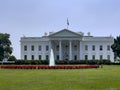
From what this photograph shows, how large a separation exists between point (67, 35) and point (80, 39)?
3.72 metres

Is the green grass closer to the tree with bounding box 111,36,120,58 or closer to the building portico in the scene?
the tree with bounding box 111,36,120,58

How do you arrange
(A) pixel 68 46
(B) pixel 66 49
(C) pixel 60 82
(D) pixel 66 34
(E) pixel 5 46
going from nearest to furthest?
(C) pixel 60 82, (E) pixel 5 46, (D) pixel 66 34, (A) pixel 68 46, (B) pixel 66 49

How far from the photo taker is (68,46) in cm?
10788

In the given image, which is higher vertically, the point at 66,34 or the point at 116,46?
the point at 66,34

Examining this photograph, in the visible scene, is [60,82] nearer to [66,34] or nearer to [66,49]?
[66,34]

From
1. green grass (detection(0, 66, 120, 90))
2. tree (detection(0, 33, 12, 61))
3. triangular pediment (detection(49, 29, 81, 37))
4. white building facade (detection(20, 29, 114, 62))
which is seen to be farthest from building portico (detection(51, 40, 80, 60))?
green grass (detection(0, 66, 120, 90))

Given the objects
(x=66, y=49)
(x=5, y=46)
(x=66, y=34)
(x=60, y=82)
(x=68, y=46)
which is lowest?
(x=60, y=82)

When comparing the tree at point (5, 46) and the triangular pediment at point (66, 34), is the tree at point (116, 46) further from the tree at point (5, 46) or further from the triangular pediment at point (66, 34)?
the tree at point (5, 46)

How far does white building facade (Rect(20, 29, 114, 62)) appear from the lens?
345 feet

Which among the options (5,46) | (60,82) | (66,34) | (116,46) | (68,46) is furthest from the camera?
(68,46)

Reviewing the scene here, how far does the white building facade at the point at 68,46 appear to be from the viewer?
105 meters

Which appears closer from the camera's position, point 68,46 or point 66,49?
point 68,46

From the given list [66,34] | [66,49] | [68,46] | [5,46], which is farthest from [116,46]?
→ [5,46]

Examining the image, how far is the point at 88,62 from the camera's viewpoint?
92.7 m
